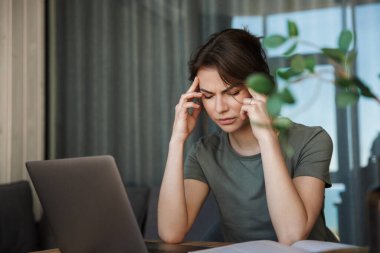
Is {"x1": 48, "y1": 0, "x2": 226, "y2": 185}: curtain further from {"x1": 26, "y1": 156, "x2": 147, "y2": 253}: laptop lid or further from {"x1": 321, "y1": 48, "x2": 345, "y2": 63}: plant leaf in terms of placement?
{"x1": 321, "y1": 48, "x2": 345, "y2": 63}: plant leaf

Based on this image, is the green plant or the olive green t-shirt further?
the olive green t-shirt

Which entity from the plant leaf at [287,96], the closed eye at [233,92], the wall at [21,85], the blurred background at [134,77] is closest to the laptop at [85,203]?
the closed eye at [233,92]

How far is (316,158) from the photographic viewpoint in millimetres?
1773

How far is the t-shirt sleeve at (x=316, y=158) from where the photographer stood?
175 centimetres

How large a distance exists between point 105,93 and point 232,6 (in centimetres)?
94

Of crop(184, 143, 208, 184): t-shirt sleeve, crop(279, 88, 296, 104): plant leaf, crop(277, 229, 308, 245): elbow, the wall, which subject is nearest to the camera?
crop(279, 88, 296, 104): plant leaf

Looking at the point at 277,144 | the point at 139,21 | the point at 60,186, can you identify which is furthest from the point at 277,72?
the point at 139,21

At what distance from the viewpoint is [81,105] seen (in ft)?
12.4

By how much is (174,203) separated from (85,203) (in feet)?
1.85

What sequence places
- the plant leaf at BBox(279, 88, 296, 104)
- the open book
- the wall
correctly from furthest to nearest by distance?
the wall → the open book → the plant leaf at BBox(279, 88, 296, 104)

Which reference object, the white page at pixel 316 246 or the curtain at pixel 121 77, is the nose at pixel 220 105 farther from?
the curtain at pixel 121 77

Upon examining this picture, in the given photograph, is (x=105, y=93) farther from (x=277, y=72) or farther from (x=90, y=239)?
(x=277, y=72)

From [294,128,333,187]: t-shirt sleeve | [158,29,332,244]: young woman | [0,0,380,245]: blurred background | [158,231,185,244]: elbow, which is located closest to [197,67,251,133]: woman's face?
[158,29,332,244]: young woman

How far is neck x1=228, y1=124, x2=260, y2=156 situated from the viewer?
1.99m
